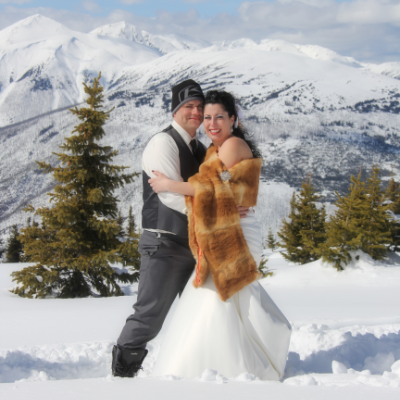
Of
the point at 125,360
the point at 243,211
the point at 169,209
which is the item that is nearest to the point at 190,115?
the point at 169,209

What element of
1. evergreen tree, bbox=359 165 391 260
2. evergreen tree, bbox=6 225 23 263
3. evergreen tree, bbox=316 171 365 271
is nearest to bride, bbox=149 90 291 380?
evergreen tree, bbox=316 171 365 271

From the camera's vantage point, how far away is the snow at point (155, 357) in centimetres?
214

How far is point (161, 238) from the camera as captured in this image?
127 inches

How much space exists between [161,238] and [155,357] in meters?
1.54

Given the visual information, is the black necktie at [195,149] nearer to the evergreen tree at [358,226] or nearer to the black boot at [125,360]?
the black boot at [125,360]

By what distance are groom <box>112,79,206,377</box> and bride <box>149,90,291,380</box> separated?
0.49ft

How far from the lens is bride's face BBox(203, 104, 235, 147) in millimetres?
Result: 3117

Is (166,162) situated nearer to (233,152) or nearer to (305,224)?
(233,152)

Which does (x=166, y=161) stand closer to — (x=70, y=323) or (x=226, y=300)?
(x=226, y=300)

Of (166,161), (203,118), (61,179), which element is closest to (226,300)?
(166,161)

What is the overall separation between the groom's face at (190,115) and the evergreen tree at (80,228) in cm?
714

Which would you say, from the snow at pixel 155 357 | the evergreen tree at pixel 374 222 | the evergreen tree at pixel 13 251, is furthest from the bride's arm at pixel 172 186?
the evergreen tree at pixel 13 251

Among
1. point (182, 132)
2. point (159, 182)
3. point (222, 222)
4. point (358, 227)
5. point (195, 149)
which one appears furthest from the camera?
point (358, 227)

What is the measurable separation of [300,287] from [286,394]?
35.6ft
